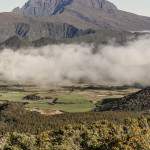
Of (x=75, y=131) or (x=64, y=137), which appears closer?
(x=64, y=137)

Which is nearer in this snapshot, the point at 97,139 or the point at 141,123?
the point at 97,139

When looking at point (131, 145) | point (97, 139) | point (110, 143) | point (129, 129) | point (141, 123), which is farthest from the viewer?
point (141, 123)

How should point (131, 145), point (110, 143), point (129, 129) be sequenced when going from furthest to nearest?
point (129, 129)
point (110, 143)
point (131, 145)

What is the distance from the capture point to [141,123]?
486 ft

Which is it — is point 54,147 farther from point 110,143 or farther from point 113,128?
point 113,128

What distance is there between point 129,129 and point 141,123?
64.2 ft

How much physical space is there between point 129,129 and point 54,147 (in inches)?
907

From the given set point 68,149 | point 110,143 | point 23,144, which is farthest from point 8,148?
point 110,143

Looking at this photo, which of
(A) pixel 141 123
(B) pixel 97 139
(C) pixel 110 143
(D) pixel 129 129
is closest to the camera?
(C) pixel 110 143

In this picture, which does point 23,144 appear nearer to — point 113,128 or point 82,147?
point 82,147

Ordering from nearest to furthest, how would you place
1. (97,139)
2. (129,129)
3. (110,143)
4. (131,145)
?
(131,145), (110,143), (97,139), (129,129)

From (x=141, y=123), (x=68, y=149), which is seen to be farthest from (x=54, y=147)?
(x=141, y=123)

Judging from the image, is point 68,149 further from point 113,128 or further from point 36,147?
point 113,128

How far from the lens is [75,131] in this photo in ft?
442
